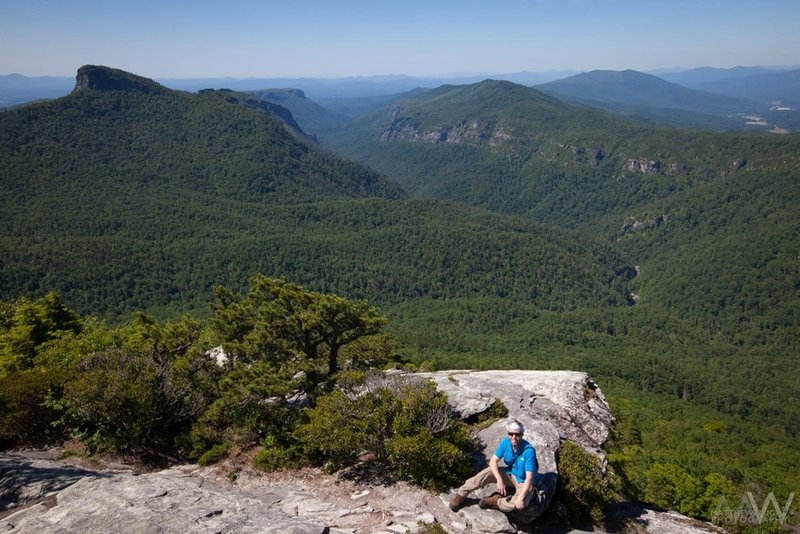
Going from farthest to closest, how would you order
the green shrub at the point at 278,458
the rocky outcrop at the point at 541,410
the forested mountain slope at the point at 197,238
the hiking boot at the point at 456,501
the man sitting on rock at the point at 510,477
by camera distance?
the forested mountain slope at the point at 197,238 → the green shrub at the point at 278,458 → the rocky outcrop at the point at 541,410 → the hiking boot at the point at 456,501 → the man sitting on rock at the point at 510,477

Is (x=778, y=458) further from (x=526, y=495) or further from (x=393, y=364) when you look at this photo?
(x=526, y=495)

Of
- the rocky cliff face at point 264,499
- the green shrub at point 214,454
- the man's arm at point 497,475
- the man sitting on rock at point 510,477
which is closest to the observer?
the rocky cliff face at point 264,499

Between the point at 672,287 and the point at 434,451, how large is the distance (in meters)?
185

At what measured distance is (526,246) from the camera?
568ft

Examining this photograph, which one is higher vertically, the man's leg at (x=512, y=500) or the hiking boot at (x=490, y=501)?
the man's leg at (x=512, y=500)

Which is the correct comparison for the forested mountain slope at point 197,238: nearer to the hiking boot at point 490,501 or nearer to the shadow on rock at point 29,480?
the shadow on rock at point 29,480

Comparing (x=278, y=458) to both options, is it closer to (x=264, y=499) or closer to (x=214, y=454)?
(x=264, y=499)

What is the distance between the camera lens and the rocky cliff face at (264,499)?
1110 cm

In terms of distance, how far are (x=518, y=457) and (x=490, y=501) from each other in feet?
4.89

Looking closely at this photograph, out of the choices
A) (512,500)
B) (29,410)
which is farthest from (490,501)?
(29,410)

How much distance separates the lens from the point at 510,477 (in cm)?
1217

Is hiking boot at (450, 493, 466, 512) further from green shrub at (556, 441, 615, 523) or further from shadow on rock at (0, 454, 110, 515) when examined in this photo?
shadow on rock at (0, 454, 110, 515)

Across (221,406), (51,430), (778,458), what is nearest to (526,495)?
(221,406)

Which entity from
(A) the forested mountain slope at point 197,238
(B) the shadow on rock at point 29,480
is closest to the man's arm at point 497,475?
(B) the shadow on rock at point 29,480
